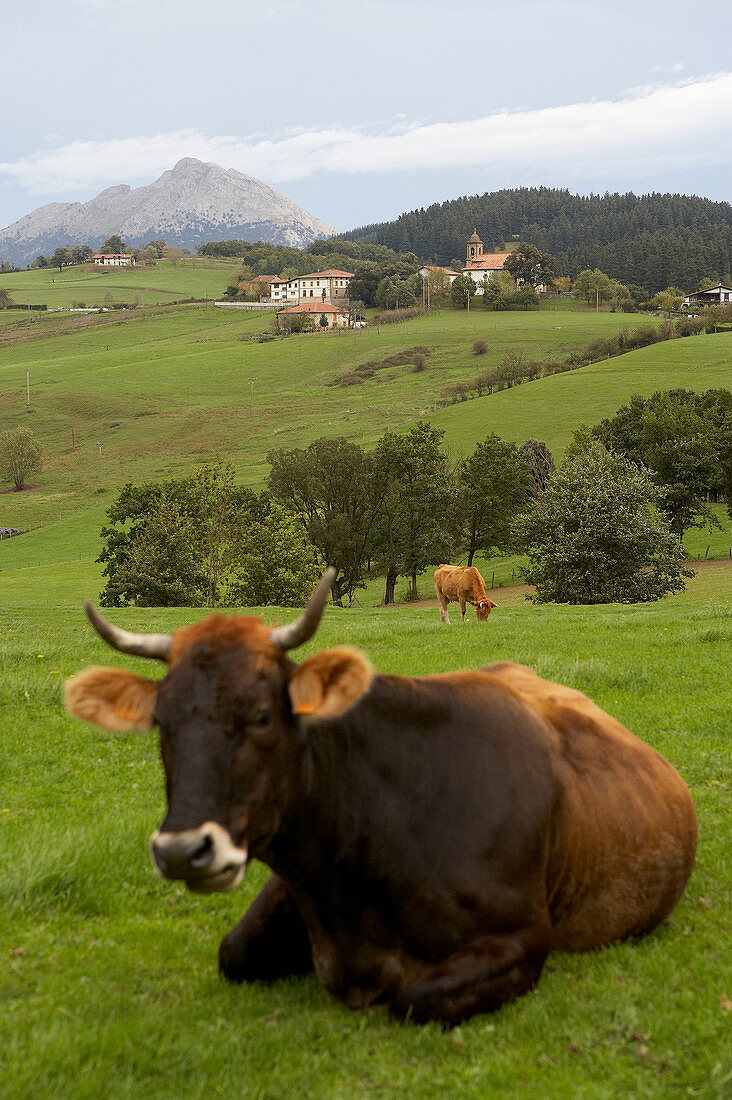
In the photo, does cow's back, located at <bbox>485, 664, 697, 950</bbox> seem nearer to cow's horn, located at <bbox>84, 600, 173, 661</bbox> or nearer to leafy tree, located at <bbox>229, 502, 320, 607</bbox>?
cow's horn, located at <bbox>84, 600, 173, 661</bbox>

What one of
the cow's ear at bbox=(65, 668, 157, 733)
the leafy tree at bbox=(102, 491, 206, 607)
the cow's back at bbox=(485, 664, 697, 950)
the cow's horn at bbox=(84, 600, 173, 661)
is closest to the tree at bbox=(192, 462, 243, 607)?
the leafy tree at bbox=(102, 491, 206, 607)

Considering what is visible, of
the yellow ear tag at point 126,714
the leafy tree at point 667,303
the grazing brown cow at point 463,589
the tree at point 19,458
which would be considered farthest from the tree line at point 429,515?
the leafy tree at point 667,303

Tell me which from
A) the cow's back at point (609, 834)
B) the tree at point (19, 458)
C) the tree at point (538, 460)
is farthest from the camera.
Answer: the tree at point (19, 458)

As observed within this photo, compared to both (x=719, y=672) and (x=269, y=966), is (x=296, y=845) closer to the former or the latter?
(x=269, y=966)

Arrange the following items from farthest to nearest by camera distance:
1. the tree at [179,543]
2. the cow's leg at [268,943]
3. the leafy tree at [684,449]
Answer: the leafy tree at [684,449]
the tree at [179,543]
the cow's leg at [268,943]

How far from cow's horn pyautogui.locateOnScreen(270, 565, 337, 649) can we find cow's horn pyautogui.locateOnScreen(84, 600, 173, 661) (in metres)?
0.57

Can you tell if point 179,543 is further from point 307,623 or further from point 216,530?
point 307,623

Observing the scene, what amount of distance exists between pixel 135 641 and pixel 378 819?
177 centimetres

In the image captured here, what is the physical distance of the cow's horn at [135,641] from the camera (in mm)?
4566

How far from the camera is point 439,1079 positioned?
4.35 meters

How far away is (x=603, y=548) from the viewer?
45.4 metres

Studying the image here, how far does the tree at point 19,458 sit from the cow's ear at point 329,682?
111 meters

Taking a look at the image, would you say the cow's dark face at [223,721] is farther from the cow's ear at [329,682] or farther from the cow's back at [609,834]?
the cow's back at [609,834]

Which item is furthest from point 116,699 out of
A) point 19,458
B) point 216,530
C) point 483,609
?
point 19,458
